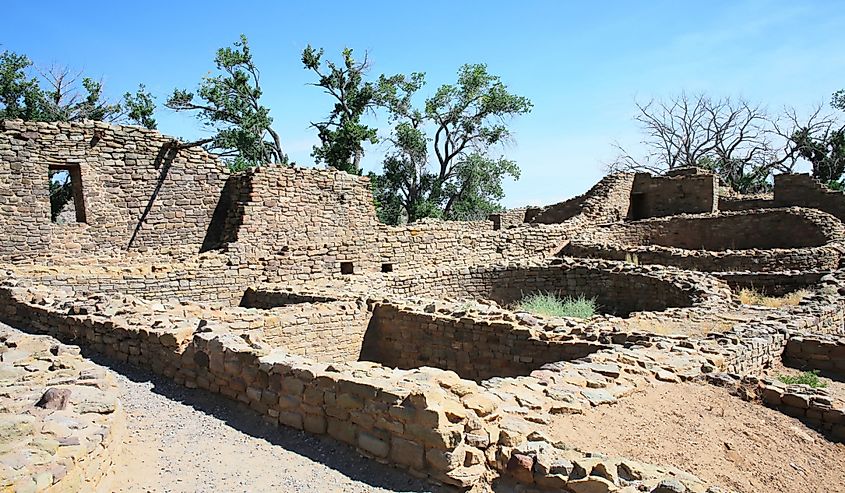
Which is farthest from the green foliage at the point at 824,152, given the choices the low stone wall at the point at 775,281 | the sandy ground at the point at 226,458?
the sandy ground at the point at 226,458

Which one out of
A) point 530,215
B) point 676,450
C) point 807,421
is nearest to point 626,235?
point 530,215

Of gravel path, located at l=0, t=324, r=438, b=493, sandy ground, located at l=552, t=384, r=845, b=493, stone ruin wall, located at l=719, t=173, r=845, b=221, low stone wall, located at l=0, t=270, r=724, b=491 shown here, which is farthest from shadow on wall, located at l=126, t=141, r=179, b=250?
stone ruin wall, located at l=719, t=173, r=845, b=221

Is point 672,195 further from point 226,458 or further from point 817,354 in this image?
point 226,458

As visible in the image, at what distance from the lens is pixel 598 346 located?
23.0ft

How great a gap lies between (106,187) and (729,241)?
15281mm

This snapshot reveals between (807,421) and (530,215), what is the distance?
18.3 meters

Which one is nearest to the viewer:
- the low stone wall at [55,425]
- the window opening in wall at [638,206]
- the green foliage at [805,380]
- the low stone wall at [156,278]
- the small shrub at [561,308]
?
the low stone wall at [55,425]

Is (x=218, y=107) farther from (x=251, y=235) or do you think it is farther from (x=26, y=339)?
(x=26, y=339)

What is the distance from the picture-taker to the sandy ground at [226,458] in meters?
4.20

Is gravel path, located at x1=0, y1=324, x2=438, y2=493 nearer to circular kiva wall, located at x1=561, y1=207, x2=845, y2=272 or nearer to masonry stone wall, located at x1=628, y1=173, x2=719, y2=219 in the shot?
circular kiva wall, located at x1=561, y1=207, x2=845, y2=272

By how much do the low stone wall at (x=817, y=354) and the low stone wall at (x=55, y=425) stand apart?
698cm

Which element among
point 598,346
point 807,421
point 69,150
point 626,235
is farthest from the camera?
point 626,235

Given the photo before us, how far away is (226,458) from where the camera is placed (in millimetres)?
4637

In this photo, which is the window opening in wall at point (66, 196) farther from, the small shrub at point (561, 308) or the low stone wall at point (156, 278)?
the small shrub at point (561, 308)
